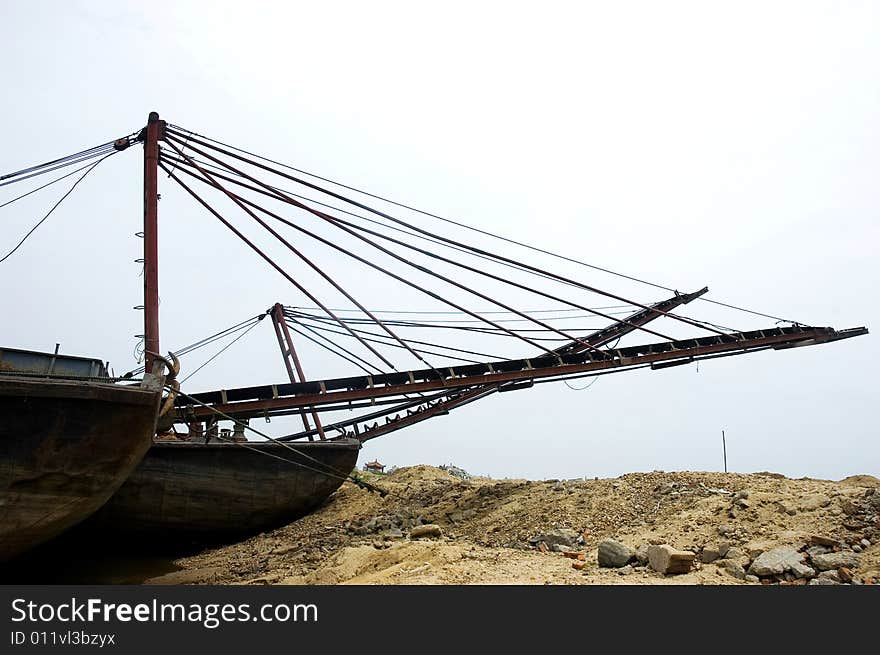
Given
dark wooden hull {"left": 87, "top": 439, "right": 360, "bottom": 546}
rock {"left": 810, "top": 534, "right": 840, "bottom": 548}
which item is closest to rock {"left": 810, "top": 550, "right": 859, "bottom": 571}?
rock {"left": 810, "top": 534, "right": 840, "bottom": 548}

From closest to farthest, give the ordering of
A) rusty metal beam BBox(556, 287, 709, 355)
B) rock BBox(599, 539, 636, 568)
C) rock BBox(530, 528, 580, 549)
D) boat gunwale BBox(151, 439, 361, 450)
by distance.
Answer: rock BBox(599, 539, 636, 568)
rock BBox(530, 528, 580, 549)
boat gunwale BBox(151, 439, 361, 450)
rusty metal beam BBox(556, 287, 709, 355)

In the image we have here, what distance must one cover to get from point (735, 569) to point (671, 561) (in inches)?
27.0

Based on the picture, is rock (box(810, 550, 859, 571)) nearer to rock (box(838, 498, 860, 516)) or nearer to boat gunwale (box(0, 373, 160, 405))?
rock (box(838, 498, 860, 516))

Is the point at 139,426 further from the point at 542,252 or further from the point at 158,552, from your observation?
the point at 542,252

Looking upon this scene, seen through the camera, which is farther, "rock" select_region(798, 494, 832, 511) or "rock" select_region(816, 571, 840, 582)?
"rock" select_region(798, 494, 832, 511)

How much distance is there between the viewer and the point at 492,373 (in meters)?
12.7

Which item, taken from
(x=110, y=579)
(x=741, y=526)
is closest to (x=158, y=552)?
(x=110, y=579)

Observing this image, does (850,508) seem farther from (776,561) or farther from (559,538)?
(559,538)

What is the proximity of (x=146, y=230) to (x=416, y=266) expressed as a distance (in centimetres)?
440

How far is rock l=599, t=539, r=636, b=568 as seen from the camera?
6895 mm

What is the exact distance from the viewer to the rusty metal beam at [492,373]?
10836mm

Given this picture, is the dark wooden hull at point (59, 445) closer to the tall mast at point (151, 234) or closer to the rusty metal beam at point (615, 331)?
the tall mast at point (151, 234)

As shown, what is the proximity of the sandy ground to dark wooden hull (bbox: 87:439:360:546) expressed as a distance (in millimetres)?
542

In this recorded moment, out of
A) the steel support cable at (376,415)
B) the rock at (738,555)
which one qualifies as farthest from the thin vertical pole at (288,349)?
the rock at (738,555)
